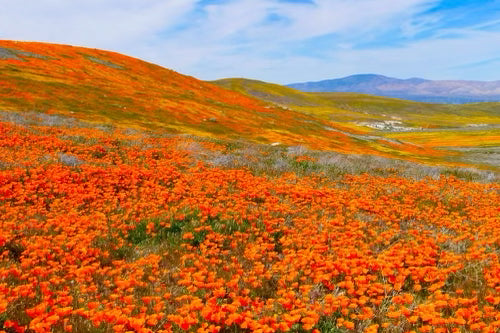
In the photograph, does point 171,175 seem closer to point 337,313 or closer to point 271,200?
point 271,200

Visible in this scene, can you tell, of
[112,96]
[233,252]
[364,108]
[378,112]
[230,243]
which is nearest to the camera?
[233,252]

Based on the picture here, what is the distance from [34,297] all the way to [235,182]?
27.7 ft

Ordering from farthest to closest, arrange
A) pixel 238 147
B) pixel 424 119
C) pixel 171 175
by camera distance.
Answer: pixel 424 119
pixel 238 147
pixel 171 175

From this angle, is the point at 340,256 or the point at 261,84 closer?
the point at 340,256

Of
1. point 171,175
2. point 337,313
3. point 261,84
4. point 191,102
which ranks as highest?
point 261,84

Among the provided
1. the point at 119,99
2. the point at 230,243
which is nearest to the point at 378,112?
the point at 119,99

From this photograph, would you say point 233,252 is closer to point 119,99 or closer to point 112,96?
point 119,99

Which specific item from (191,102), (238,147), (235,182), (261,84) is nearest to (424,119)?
(261,84)

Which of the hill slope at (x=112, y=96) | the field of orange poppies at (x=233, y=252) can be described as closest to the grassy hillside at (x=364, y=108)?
the hill slope at (x=112, y=96)

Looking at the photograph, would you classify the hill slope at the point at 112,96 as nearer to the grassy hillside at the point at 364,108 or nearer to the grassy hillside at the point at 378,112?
the grassy hillside at the point at 378,112

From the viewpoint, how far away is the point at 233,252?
775 centimetres

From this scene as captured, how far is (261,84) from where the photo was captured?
17238cm

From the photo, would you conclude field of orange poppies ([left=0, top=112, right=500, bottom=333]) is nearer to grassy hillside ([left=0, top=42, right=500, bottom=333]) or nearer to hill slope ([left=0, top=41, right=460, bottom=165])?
grassy hillside ([left=0, top=42, right=500, bottom=333])

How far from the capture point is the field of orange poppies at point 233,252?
197 inches
